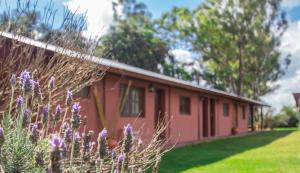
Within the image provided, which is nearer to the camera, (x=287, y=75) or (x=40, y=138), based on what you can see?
(x=40, y=138)

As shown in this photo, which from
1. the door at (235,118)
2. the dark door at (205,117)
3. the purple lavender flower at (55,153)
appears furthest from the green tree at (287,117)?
the purple lavender flower at (55,153)

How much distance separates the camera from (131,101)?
15.3m

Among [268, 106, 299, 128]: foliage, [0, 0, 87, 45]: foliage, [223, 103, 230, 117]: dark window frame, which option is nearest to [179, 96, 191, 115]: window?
[223, 103, 230, 117]: dark window frame

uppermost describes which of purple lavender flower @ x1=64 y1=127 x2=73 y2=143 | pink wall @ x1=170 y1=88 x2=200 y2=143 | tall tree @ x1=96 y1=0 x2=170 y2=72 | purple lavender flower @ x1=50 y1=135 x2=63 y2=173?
tall tree @ x1=96 y1=0 x2=170 y2=72

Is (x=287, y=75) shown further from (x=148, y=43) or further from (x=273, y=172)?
(x=273, y=172)

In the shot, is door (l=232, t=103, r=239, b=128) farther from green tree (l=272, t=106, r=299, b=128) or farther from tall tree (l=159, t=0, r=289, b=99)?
green tree (l=272, t=106, r=299, b=128)

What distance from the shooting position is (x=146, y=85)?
52.7 feet

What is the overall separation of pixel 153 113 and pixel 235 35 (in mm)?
24162

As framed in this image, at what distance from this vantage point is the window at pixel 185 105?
20172 mm

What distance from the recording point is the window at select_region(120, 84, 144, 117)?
14.6 meters

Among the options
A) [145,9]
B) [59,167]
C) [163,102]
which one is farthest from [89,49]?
[145,9]

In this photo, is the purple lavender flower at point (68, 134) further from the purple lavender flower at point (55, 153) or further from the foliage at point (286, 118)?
the foliage at point (286, 118)

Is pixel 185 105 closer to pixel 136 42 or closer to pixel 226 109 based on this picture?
pixel 226 109

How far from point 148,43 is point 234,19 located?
920 cm
